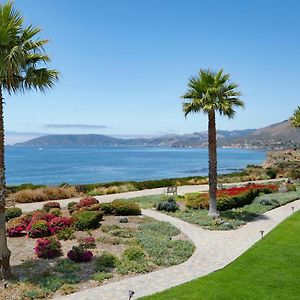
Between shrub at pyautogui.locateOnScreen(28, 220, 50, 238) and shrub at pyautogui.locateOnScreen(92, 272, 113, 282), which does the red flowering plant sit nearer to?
shrub at pyautogui.locateOnScreen(28, 220, 50, 238)

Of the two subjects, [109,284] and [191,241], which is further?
[191,241]

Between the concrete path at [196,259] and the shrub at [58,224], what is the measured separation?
20.0ft

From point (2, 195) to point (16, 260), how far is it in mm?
3677

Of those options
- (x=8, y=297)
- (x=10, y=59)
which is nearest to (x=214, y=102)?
(x=10, y=59)

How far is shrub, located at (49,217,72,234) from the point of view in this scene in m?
18.5

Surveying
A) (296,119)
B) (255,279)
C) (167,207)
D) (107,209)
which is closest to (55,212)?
(107,209)

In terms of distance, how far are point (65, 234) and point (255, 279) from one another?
346 inches

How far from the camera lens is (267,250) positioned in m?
16.3

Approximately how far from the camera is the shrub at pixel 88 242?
16578 millimetres

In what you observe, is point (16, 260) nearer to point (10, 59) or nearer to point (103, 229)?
point (103, 229)

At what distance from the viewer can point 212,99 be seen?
22.3 meters

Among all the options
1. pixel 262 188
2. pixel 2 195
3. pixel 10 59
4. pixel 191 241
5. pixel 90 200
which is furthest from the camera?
pixel 262 188

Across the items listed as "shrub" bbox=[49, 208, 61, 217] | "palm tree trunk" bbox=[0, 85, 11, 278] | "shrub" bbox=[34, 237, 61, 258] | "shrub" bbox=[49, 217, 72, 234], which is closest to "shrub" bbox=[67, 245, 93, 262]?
"shrub" bbox=[34, 237, 61, 258]

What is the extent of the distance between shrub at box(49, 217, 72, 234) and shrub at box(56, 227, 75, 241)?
0.32 metres
